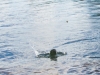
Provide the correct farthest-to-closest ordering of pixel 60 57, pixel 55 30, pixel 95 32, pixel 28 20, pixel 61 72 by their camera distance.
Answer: pixel 28 20, pixel 55 30, pixel 95 32, pixel 60 57, pixel 61 72

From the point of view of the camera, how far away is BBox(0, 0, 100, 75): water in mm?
10068

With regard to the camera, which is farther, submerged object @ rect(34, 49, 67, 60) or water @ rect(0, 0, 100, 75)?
submerged object @ rect(34, 49, 67, 60)

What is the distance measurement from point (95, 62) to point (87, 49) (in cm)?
181

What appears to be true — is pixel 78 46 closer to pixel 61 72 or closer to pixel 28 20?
pixel 61 72

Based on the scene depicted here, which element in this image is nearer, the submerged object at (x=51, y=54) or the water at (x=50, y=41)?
the water at (x=50, y=41)

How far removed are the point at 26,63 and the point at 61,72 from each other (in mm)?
1852

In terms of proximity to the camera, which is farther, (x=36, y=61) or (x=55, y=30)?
(x=55, y=30)

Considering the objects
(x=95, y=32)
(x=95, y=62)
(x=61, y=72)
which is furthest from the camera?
(x=95, y=32)

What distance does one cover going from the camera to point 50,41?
14.0 meters

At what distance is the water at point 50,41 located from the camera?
33.0ft

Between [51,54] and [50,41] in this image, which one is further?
[50,41]

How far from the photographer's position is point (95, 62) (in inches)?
408

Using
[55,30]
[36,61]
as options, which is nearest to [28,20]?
[55,30]

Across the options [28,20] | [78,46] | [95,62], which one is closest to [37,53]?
[78,46]
